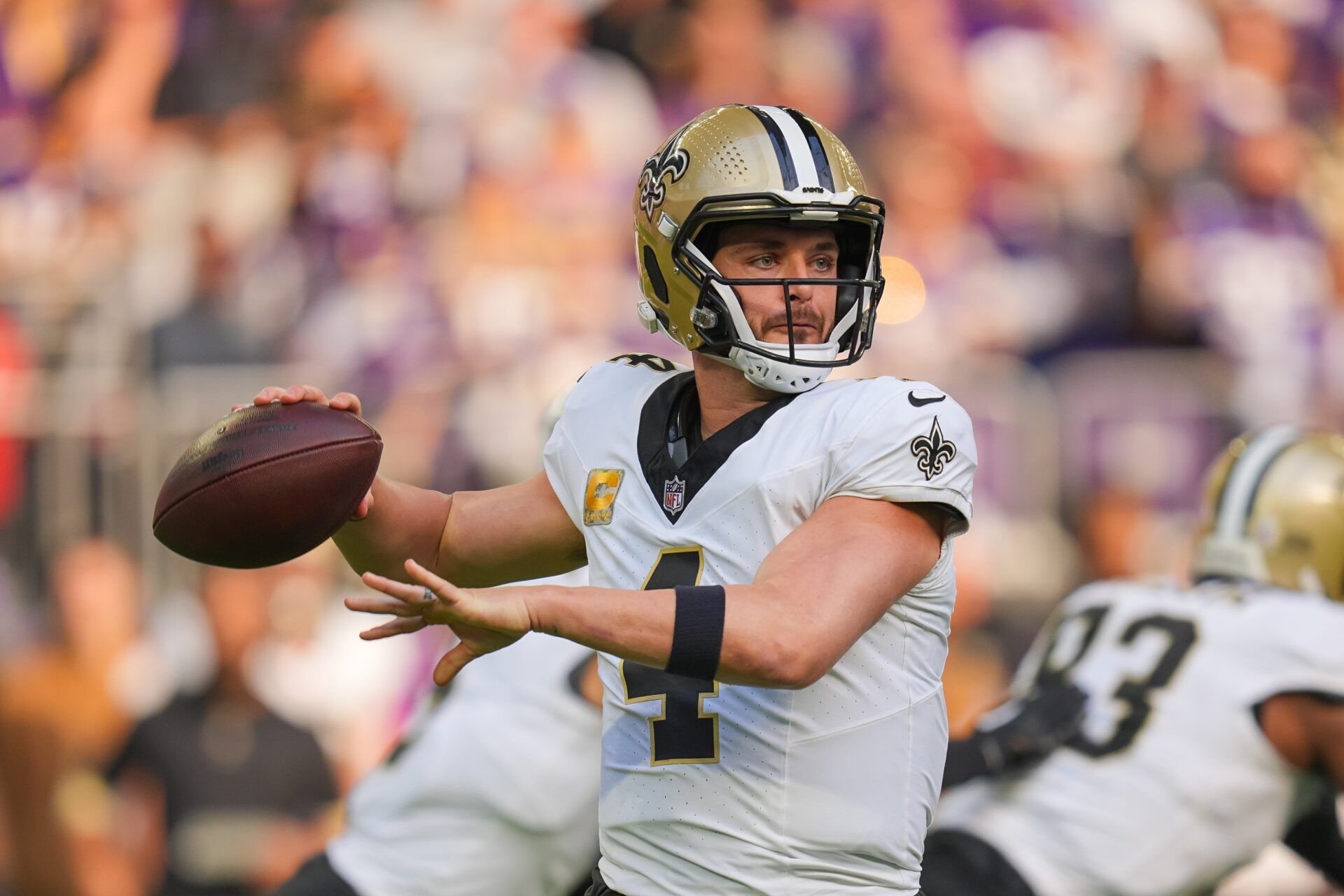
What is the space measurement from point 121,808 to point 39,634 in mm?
1458

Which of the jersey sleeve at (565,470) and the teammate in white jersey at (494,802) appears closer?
the jersey sleeve at (565,470)

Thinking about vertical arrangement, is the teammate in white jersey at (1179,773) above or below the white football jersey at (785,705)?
below

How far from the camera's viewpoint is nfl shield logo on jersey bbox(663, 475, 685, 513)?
216 cm

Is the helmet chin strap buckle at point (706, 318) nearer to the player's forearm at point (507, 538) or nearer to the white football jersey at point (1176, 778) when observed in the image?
the player's forearm at point (507, 538)

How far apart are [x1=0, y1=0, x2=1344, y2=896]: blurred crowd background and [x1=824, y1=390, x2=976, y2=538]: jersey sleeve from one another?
12.7 feet

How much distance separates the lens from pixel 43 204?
21.9 ft

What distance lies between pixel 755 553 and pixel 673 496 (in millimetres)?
157

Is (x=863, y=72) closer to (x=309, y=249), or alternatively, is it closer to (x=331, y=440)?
(x=309, y=249)

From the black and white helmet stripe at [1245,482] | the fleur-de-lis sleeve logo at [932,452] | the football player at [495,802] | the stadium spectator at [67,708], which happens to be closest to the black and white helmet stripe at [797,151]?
the fleur-de-lis sleeve logo at [932,452]

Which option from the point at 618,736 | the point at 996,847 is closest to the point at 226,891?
the point at 996,847

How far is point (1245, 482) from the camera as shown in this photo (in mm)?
3785

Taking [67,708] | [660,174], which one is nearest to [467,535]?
[660,174]

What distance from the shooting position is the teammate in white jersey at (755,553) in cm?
184

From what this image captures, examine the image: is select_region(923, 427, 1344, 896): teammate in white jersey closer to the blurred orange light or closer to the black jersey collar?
the black jersey collar
